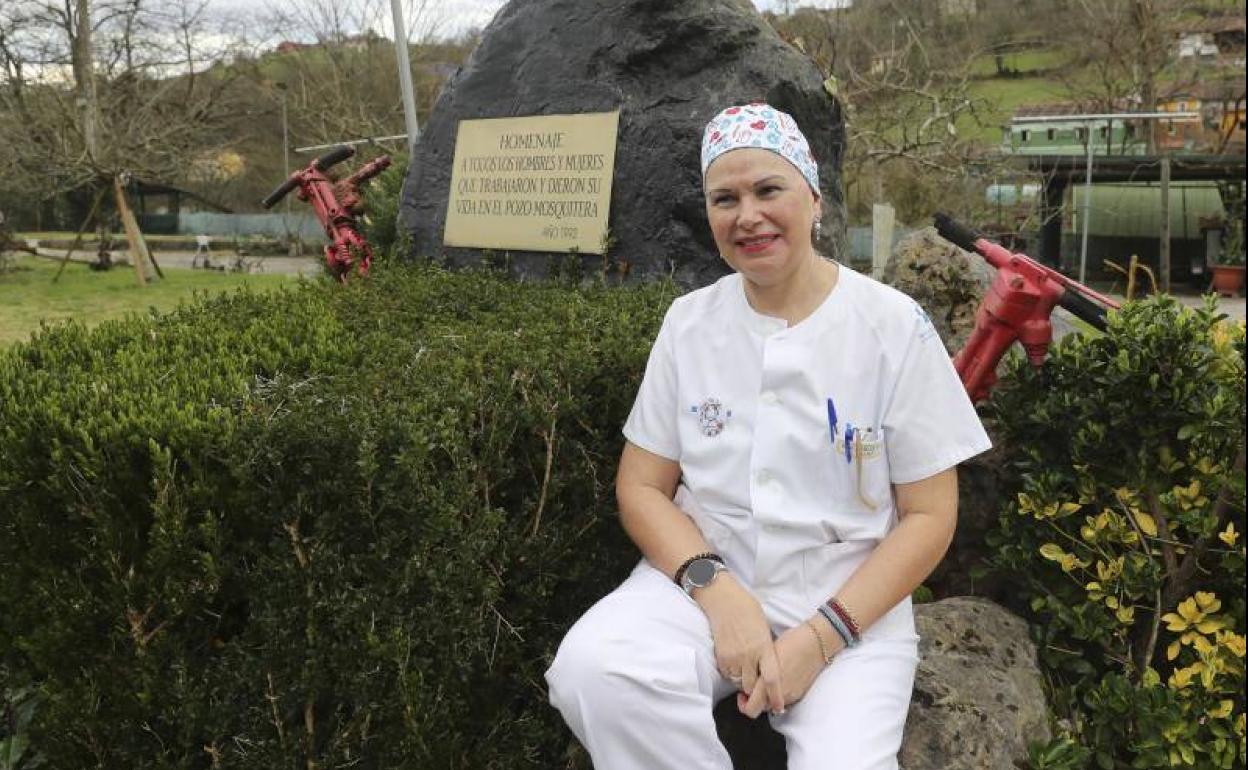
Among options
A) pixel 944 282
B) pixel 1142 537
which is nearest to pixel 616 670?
pixel 1142 537

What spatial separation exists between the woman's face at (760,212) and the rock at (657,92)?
205 centimetres

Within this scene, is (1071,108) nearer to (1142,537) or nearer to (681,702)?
(1142,537)

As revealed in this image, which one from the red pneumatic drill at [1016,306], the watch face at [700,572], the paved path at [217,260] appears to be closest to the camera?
the watch face at [700,572]

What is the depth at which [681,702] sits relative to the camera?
191 centimetres

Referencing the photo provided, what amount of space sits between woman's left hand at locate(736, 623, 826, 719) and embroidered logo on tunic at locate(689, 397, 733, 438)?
48 cm

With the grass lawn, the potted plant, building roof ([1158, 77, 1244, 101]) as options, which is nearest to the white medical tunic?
the grass lawn

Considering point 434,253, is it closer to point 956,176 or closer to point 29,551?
point 29,551

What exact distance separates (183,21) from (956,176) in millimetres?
21486

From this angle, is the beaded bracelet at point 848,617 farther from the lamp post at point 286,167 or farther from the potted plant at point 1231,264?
the lamp post at point 286,167

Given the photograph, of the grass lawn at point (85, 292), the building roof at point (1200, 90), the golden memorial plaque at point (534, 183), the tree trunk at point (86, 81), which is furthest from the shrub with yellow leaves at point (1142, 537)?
the building roof at point (1200, 90)

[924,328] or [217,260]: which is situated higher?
[924,328]

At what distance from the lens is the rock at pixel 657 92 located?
431 cm

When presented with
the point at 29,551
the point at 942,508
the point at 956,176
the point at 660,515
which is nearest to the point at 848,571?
the point at 942,508

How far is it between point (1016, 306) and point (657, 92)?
89.7 inches
